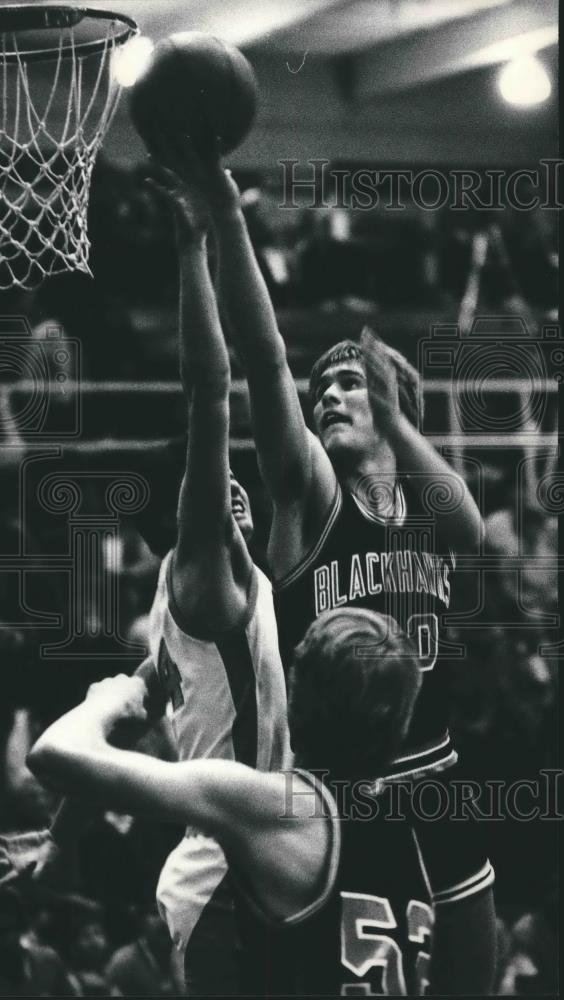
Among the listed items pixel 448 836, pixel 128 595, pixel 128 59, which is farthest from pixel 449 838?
pixel 128 59

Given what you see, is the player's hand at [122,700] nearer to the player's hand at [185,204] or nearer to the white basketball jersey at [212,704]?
the white basketball jersey at [212,704]

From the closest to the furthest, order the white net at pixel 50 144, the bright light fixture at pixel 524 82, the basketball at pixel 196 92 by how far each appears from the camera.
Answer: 1. the basketball at pixel 196 92
2. the white net at pixel 50 144
3. the bright light fixture at pixel 524 82

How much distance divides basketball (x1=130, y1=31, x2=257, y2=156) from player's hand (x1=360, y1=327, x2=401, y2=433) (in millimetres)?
586

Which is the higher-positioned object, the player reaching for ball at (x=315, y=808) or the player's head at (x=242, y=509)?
the player's head at (x=242, y=509)

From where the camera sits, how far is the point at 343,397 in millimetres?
3531

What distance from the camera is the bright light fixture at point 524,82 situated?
3602 mm

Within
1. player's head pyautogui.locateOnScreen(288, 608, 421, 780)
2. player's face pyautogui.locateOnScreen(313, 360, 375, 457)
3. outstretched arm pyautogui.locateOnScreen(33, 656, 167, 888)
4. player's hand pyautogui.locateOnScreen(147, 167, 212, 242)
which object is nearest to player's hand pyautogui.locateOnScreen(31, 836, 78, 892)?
outstretched arm pyautogui.locateOnScreen(33, 656, 167, 888)

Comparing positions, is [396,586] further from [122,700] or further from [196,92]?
[196,92]

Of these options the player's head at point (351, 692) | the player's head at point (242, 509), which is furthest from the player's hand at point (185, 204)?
the player's head at point (351, 692)

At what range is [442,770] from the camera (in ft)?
11.7

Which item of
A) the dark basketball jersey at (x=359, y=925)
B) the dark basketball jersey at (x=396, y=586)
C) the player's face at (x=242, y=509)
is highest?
the player's face at (x=242, y=509)

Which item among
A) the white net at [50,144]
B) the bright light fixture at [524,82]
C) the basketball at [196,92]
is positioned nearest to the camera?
the basketball at [196,92]

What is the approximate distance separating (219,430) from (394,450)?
0.44 metres

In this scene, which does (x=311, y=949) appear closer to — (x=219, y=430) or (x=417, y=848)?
(x=417, y=848)
